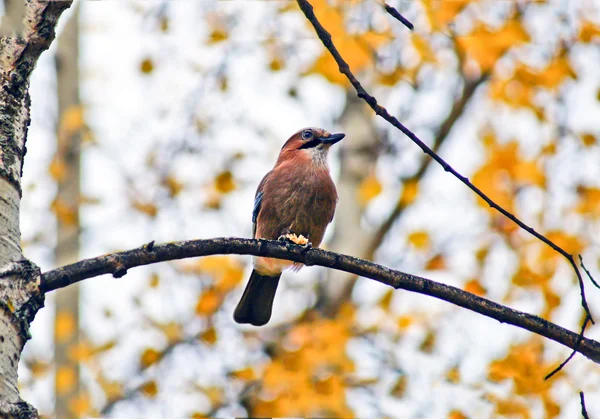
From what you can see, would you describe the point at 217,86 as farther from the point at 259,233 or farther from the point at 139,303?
the point at 259,233

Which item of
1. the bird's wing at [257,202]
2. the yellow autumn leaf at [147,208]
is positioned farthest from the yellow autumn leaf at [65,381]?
the bird's wing at [257,202]

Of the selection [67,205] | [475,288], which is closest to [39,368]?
[67,205]

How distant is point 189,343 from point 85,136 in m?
2.64

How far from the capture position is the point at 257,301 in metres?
5.88

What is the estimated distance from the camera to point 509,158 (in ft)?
26.6

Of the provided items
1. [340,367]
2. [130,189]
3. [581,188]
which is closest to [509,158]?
[581,188]

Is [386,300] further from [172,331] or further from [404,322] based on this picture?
[172,331]

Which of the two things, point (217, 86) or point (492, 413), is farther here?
point (217, 86)

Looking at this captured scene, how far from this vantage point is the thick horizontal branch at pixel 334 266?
255 cm

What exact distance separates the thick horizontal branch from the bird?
2366mm

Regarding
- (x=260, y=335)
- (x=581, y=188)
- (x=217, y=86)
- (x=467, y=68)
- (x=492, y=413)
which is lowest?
(x=492, y=413)

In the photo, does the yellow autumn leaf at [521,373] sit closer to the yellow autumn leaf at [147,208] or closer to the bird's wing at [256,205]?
the bird's wing at [256,205]

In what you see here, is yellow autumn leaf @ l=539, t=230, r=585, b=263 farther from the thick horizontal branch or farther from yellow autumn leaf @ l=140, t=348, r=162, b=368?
the thick horizontal branch

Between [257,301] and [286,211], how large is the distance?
790mm
